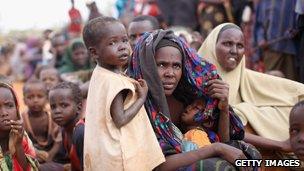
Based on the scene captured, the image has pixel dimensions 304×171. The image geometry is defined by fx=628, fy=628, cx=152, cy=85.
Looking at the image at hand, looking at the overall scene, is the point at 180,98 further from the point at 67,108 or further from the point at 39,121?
the point at 39,121

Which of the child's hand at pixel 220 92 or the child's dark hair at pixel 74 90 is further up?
the child's hand at pixel 220 92

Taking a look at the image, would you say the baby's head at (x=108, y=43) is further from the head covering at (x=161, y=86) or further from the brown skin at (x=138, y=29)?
the brown skin at (x=138, y=29)

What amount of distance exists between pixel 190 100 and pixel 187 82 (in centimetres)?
16

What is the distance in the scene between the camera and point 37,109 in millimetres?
6379

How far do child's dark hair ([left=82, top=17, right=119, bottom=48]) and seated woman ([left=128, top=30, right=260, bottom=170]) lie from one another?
308 mm

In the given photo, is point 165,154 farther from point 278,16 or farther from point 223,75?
point 278,16

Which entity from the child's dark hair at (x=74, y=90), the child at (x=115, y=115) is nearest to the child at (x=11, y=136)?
the child at (x=115, y=115)

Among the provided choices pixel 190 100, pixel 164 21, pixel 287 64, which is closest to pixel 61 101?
pixel 190 100

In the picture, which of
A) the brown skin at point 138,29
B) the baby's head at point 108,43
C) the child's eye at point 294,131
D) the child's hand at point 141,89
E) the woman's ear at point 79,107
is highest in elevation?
the baby's head at point 108,43

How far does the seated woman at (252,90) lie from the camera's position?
5.11 meters

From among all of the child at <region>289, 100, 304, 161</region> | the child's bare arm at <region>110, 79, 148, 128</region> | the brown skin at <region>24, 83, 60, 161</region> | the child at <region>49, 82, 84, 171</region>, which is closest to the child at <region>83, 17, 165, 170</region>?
the child's bare arm at <region>110, 79, 148, 128</region>

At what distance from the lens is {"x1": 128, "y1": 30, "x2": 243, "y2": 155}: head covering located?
4.08m

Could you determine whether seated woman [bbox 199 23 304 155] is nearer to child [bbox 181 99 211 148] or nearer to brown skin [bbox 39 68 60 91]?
child [bbox 181 99 211 148]

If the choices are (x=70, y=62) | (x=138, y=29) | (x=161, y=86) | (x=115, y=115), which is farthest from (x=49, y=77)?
(x=115, y=115)
